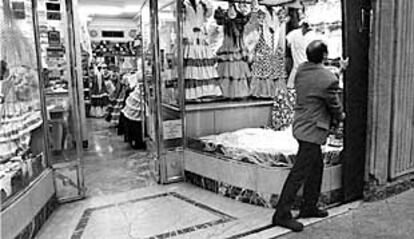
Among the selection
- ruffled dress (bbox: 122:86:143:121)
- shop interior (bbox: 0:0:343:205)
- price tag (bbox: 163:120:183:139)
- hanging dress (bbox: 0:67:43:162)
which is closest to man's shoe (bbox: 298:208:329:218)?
shop interior (bbox: 0:0:343:205)

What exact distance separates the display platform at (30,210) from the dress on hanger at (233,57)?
7.78 feet

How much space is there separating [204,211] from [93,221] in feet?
3.36

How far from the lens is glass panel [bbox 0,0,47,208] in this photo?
2.82m

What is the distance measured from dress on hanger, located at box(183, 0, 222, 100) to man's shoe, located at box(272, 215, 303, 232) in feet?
6.33

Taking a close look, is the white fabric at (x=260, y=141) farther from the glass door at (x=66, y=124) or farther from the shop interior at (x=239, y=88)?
the glass door at (x=66, y=124)

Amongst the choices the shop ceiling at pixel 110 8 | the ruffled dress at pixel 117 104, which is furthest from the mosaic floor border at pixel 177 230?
the shop ceiling at pixel 110 8

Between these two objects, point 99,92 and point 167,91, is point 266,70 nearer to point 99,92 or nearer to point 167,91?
point 167,91

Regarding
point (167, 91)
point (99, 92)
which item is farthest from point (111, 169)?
point (99, 92)

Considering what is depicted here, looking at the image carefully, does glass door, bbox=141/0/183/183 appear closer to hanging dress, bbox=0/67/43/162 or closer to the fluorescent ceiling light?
hanging dress, bbox=0/67/43/162

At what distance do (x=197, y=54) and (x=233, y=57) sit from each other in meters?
0.54

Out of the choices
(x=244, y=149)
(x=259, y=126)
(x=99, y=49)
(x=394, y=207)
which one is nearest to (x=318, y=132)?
(x=244, y=149)

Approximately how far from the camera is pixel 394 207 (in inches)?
142

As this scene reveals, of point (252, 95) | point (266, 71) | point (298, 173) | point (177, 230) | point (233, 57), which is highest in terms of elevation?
point (233, 57)

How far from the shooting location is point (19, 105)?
3.12 m
